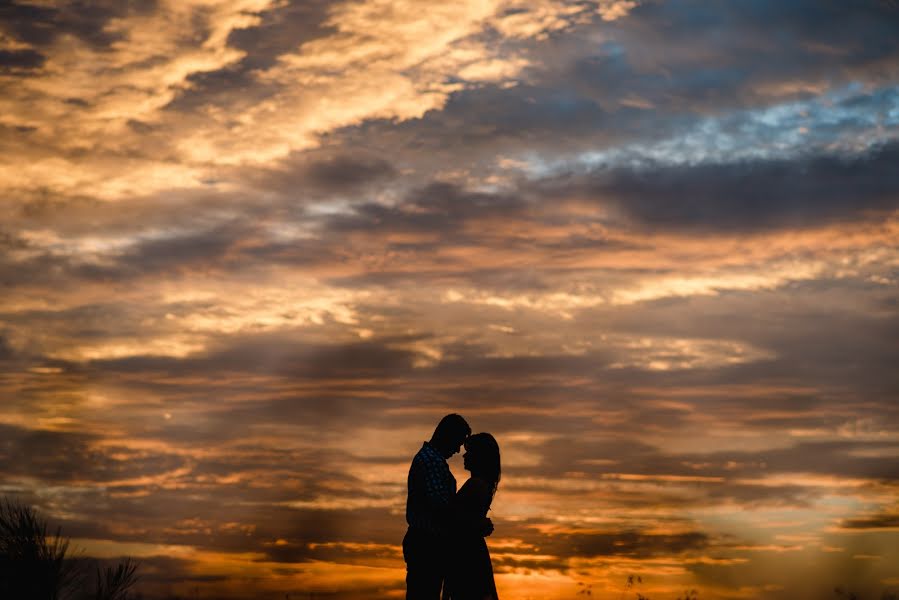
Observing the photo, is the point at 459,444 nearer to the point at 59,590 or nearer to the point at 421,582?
the point at 421,582

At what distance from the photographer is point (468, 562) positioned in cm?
1155

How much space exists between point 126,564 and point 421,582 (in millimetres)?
3046

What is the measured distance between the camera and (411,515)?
38.7ft

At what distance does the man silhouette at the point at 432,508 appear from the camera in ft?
38.1

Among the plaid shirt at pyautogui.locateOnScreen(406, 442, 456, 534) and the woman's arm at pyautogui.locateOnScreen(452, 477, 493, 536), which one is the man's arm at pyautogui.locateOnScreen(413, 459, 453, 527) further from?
the woman's arm at pyautogui.locateOnScreen(452, 477, 493, 536)

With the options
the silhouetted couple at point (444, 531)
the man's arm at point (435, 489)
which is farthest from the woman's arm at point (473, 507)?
the man's arm at point (435, 489)

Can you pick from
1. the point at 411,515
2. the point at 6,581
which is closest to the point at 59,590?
the point at 6,581

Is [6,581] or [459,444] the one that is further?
[459,444]

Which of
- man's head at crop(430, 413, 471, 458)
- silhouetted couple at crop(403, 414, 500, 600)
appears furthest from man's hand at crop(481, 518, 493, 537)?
man's head at crop(430, 413, 471, 458)

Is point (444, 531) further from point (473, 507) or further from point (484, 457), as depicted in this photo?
point (484, 457)

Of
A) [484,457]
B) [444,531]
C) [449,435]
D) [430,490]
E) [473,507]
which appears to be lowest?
[444,531]

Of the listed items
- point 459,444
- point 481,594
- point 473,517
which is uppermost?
point 459,444

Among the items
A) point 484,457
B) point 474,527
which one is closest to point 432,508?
point 474,527

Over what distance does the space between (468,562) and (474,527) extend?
0.41 meters
